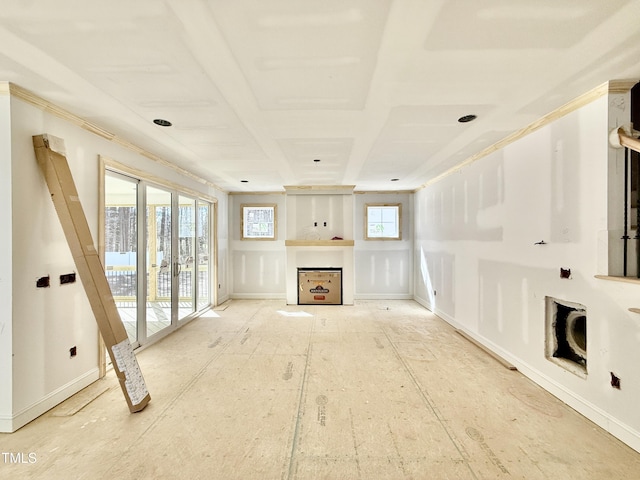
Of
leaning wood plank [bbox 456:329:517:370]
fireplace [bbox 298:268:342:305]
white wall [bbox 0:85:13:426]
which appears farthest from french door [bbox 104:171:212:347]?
leaning wood plank [bbox 456:329:517:370]

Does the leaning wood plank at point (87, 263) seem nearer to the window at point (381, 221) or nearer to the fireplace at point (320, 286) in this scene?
the fireplace at point (320, 286)

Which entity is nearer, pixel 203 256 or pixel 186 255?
pixel 186 255

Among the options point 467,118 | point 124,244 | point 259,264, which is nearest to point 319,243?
point 259,264

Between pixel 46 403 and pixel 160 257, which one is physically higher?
pixel 160 257

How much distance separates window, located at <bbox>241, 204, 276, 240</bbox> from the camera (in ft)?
23.2

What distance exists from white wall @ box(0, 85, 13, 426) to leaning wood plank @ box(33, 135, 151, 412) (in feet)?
0.69

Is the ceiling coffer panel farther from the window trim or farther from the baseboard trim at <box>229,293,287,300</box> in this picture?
the baseboard trim at <box>229,293,287,300</box>

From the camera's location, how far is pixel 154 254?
4414 mm

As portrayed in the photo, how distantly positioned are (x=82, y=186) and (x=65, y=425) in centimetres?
201

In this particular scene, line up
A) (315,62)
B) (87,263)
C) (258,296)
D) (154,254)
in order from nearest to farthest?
(315,62), (87,263), (154,254), (258,296)

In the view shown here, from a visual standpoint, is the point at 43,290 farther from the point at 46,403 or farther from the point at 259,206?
the point at 259,206

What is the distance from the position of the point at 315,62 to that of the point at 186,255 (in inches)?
163

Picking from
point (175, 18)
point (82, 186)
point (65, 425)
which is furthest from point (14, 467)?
point (175, 18)

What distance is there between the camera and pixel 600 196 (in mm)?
2176
